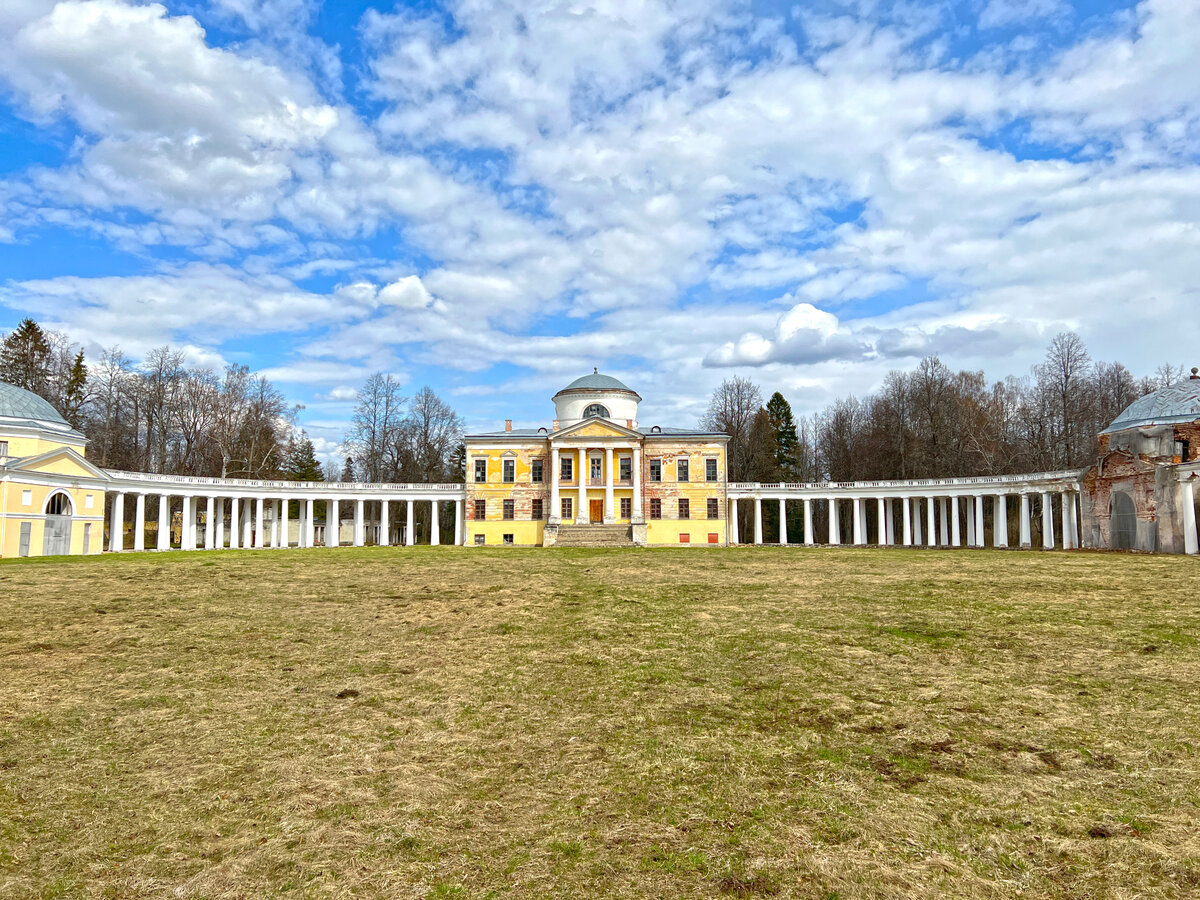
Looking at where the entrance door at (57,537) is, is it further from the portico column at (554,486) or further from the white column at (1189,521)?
the white column at (1189,521)

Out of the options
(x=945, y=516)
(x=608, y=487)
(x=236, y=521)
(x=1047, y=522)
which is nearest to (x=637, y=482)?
(x=608, y=487)

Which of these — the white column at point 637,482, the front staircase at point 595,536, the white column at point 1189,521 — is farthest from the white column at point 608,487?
the white column at point 1189,521

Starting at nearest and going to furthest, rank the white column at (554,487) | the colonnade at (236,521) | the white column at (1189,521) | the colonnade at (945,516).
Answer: the white column at (1189,521) → the colonnade at (945,516) → the colonnade at (236,521) → the white column at (554,487)

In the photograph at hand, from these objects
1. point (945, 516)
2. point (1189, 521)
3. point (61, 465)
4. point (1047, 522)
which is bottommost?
point (1047, 522)

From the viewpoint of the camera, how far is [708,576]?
73.0 ft

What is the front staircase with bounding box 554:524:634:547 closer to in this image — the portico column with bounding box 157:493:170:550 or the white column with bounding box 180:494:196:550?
the white column with bounding box 180:494:196:550

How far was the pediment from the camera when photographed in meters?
34.6

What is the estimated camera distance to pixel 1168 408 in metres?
36.0

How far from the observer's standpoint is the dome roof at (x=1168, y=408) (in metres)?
35.5

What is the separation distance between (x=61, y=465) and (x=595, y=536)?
2744cm

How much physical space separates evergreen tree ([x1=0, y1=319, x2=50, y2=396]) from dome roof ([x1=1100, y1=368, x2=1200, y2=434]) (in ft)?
219

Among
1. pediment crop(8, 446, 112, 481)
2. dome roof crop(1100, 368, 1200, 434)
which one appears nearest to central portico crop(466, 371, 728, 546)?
pediment crop(8, 446, 112, 481)

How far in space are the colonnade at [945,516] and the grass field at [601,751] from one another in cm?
2937

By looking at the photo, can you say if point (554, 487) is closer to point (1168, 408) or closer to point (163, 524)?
point (163, 524)
